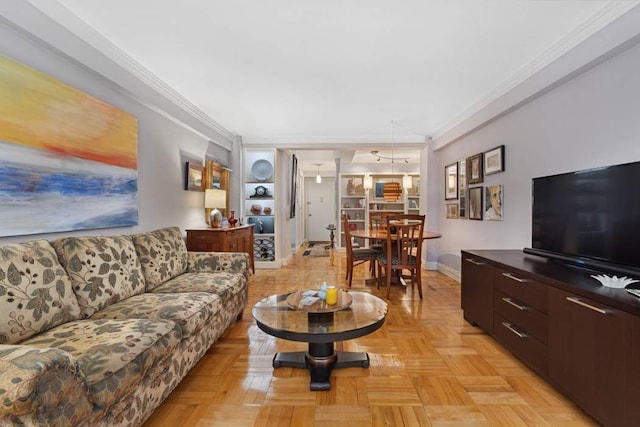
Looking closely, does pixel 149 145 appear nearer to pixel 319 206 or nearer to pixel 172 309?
pixel 172 309

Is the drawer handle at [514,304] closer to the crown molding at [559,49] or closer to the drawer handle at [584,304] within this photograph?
the drawer handle at [584,304]

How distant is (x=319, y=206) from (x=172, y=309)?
7.96 metres

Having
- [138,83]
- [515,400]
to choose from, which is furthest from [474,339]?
[138,83]

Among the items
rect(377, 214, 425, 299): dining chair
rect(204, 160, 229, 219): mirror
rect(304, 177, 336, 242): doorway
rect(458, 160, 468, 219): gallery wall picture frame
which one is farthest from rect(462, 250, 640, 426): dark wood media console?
rect(304, 177, 336, 242): doorway

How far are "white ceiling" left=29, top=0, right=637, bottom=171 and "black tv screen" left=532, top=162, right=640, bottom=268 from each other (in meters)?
1.01

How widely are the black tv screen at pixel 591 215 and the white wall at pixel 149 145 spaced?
337 cm

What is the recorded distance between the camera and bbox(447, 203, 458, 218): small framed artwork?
14.8ft

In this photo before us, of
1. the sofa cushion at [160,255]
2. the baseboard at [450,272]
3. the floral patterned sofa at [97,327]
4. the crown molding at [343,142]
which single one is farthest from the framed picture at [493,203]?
the sofa cushion at [160,255]

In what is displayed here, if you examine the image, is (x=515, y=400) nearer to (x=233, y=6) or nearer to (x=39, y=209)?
(x=233, y=6)

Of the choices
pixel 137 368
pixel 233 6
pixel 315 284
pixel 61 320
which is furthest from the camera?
pixel 315 284

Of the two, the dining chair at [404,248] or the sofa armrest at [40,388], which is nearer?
the sofa armrest at [40,388]

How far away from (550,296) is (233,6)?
8.44 feet

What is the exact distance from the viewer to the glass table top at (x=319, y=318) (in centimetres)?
179

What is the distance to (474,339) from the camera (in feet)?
8.38
